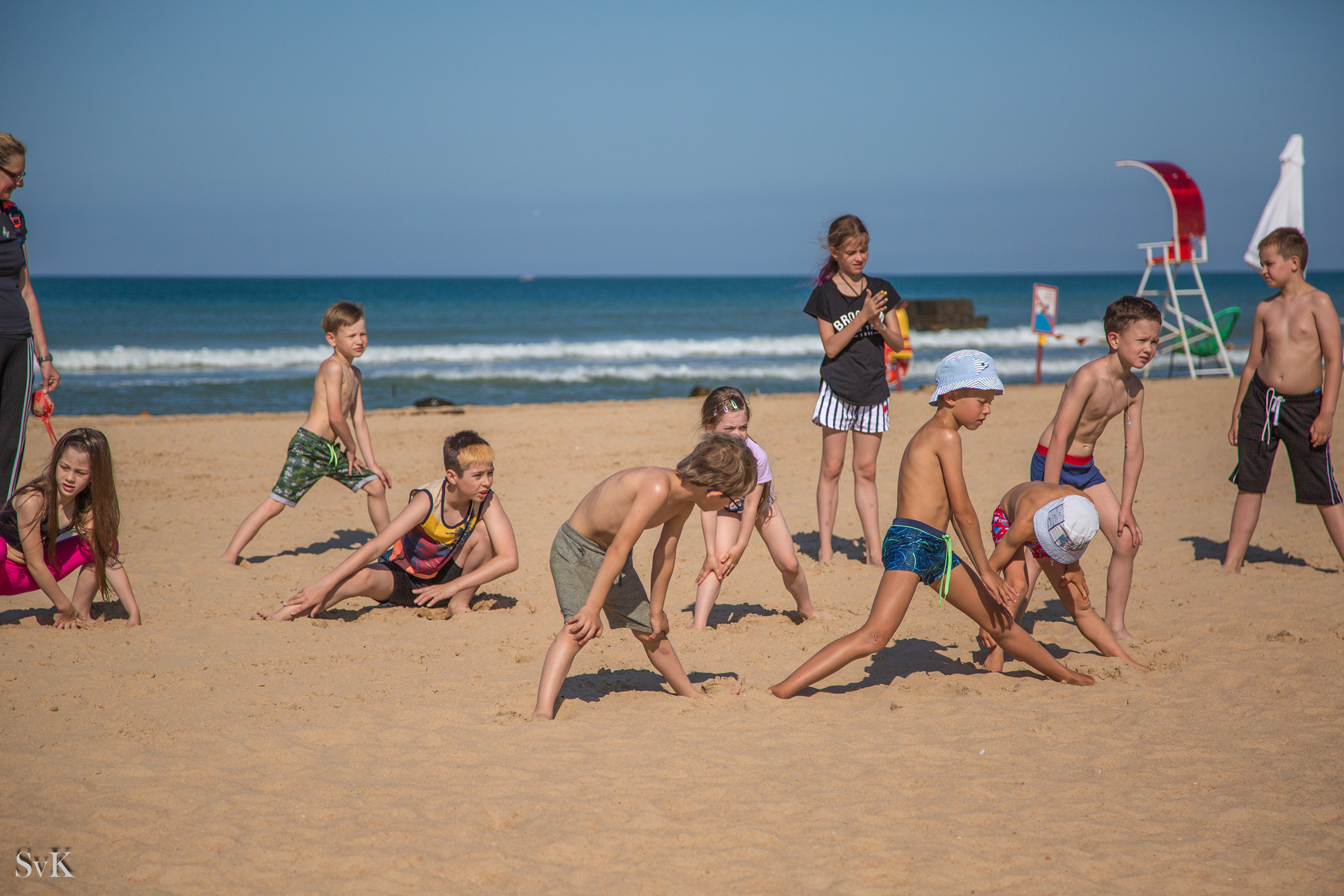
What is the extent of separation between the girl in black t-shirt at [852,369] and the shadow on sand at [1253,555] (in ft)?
8.40

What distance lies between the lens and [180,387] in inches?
779

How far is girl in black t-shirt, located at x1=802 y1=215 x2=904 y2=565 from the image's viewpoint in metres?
6.00

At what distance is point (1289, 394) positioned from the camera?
5.87 m

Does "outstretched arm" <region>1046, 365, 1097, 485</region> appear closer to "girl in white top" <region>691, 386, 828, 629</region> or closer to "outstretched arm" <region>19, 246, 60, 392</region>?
"girl in white top" <region>691, 386, 828, 629</region>

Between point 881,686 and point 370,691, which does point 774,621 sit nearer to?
point 881,686

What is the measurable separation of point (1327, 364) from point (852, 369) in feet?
9.36

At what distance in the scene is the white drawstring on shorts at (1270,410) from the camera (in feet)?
19.4

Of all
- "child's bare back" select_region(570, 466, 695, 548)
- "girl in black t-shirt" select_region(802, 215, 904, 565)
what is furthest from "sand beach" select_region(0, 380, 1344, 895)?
"child's bare back" select_region(570, 466, 695, 548)

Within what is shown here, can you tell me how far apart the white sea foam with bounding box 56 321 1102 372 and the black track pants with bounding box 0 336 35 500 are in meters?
19.9

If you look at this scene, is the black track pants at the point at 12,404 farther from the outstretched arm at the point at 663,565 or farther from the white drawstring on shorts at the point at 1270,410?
the white drawstring on shorts at the point at 1270,410

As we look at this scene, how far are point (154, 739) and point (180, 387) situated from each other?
722 inches

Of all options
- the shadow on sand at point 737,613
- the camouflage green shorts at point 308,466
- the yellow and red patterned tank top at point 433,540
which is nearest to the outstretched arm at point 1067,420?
the shadow on sand at point 737,613

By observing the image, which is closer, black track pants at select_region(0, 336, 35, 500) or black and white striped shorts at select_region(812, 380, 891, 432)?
black track pants at select_region(0, 336, 35, 500)

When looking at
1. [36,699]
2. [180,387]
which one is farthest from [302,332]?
[36,699]
